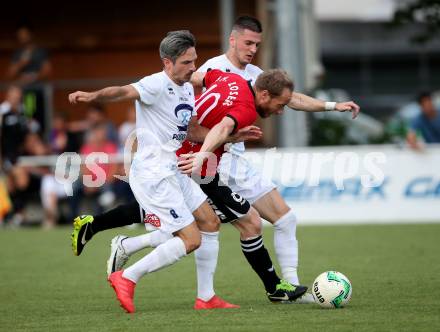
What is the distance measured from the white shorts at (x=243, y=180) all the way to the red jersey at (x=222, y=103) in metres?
0.33

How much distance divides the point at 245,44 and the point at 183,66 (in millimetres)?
1366

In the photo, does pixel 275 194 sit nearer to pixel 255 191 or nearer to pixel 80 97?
pixel 255 191

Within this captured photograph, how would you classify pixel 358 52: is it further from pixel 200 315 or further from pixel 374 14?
pixel 200 315

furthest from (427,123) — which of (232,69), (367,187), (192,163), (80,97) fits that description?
(80,97)

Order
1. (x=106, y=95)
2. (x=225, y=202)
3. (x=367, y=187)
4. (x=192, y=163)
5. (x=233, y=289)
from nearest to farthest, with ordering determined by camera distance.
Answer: (x=106, y=95) → (x=192, y=163) → (x=225, y=202) → (x=233, y=289) → (x=367, y=187)

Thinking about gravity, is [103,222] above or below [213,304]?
above

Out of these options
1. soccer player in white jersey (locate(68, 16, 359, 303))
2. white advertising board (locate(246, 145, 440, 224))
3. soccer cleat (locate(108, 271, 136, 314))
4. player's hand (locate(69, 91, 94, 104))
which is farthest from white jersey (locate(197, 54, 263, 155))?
white advertising board (locate(246, 145, 440, 224))

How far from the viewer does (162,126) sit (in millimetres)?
8109

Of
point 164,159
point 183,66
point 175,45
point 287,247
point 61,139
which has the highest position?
point 175,45

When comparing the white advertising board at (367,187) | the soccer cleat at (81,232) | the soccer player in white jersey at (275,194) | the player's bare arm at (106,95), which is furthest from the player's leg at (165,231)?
the white advertising board at (367,187)

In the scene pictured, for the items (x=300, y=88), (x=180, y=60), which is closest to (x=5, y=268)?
(x=180, y=60)

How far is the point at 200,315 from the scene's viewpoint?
25.6ft

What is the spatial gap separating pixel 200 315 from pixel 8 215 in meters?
11.0

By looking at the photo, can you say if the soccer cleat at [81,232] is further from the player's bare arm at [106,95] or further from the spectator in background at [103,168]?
the spectator in background at [103,168]
